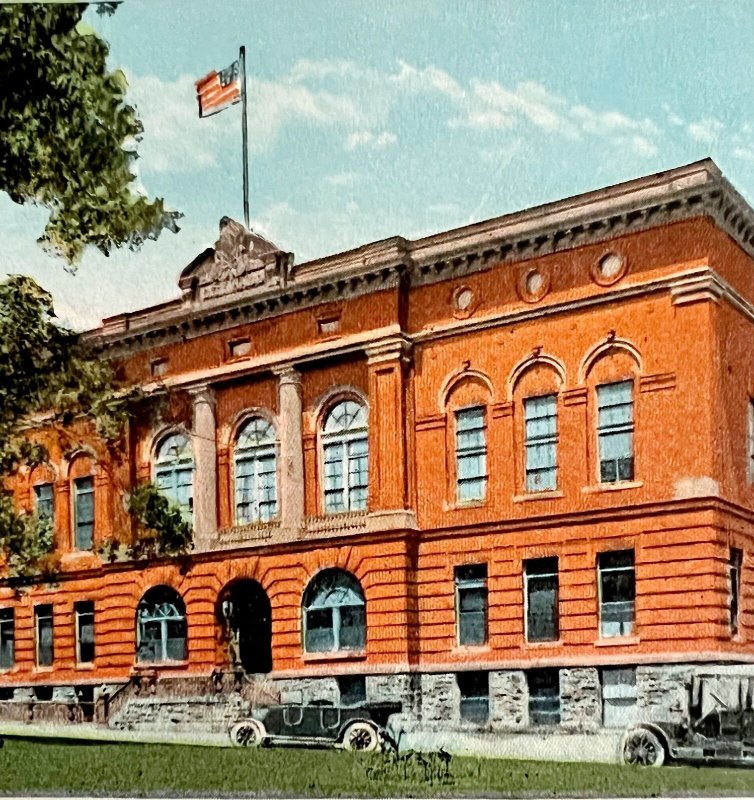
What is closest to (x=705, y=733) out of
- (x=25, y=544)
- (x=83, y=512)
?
(x=83, y=512)

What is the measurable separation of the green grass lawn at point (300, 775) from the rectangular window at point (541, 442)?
2.00 m

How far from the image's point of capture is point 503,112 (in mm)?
9109

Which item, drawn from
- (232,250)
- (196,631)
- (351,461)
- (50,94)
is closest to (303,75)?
(232,250)

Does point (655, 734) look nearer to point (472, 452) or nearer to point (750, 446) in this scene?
point (750, 446)

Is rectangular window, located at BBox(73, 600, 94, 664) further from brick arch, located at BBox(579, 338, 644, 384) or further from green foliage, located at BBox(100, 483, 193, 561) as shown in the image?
brick arch, located at BBox(579, 338, 644, 384)

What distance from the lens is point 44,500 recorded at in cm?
1061

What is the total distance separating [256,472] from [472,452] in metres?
1.63

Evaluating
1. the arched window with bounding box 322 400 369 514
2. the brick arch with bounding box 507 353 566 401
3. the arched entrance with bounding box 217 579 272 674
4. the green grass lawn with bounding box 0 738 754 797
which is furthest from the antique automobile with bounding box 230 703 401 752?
the brick arch with bounding box 507 353 566 401

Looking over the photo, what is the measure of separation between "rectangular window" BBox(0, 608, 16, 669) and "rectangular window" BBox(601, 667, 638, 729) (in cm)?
452

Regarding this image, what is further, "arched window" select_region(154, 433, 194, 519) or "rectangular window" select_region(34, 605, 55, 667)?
"rectangular window" select_region(34, 605, 55, 667)

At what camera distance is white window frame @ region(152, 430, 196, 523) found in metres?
10.3

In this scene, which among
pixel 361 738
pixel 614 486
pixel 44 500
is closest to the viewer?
pixel 614 486

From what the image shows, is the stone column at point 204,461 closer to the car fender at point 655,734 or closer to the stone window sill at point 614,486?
the stone window sill at point 614,486

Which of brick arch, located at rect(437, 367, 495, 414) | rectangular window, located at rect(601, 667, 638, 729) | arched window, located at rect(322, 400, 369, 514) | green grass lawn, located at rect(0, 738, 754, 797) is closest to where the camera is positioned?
green grass lawn, located at rect(0, 738, 754, 797)
